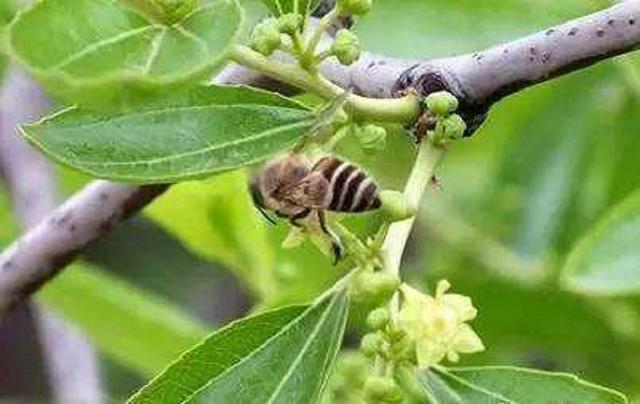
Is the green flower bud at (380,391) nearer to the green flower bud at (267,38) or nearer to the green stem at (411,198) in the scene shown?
the green stem at (411,198)

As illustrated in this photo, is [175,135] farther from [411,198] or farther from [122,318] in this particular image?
[122,318]

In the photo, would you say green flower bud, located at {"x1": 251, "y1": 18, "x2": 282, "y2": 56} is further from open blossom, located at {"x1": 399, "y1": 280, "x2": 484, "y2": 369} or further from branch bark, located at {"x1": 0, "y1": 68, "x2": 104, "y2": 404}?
branch bark, located at {"x1": 0, "y1": 68, "x2": 104, "y2": 404}

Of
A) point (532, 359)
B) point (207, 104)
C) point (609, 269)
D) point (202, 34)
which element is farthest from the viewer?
point (532, 359)

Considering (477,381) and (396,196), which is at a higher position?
(396,196)

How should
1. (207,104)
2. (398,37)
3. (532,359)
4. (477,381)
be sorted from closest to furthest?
(207,104)
(477,381)
(398,37)
(532,359)

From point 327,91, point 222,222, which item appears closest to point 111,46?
point 327,91

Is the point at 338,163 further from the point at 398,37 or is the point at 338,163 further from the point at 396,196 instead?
the point at 398,37

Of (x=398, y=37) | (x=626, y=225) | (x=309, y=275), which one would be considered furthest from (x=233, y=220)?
(x=626, y=225)
